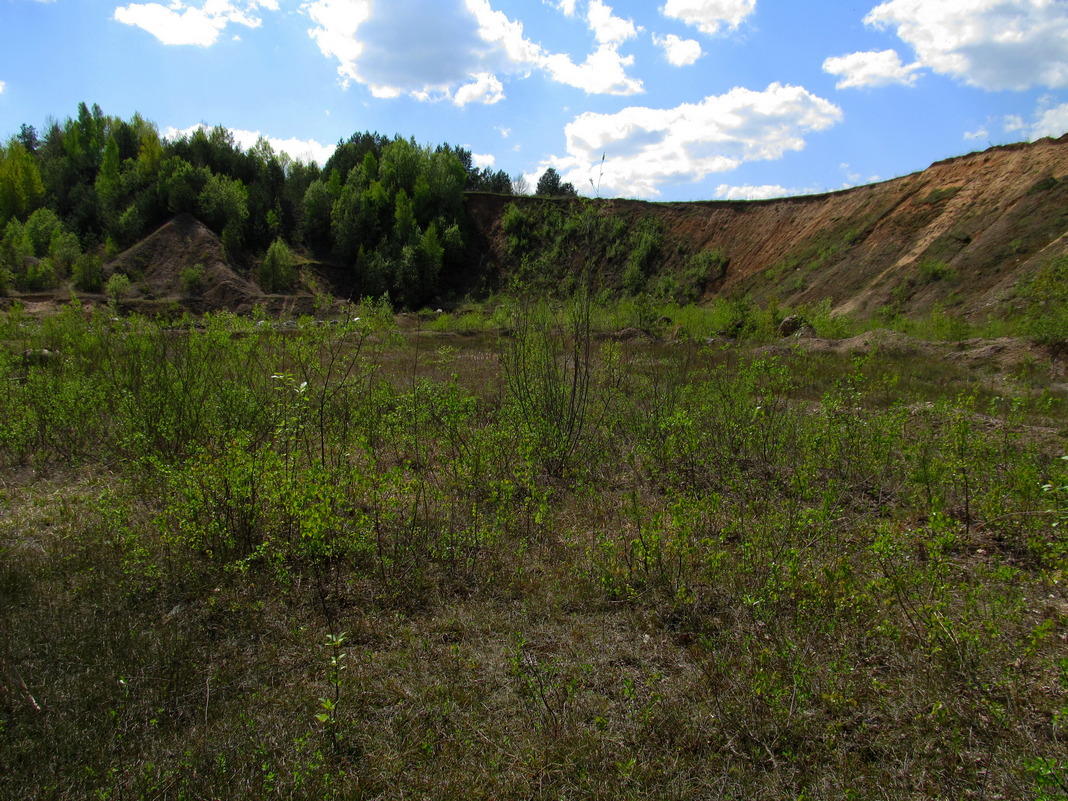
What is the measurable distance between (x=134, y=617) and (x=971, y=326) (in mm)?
21603

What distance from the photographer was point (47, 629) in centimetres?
351

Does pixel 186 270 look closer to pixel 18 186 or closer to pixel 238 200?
pixel 238 200

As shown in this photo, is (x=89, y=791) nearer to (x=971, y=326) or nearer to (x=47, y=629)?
(x=47, y=629)

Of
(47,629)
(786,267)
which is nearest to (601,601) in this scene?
(47,629)

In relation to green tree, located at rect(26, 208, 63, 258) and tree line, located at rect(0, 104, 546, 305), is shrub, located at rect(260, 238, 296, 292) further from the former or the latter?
green tree, located at rect(26, 208, 63, 258)

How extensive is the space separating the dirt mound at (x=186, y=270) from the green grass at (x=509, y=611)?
99.1 ft

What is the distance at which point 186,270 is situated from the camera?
33.8 metres

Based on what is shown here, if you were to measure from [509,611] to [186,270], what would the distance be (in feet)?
122

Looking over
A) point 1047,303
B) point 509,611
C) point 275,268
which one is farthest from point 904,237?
point 275,268

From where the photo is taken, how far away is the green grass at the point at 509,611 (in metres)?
2.69

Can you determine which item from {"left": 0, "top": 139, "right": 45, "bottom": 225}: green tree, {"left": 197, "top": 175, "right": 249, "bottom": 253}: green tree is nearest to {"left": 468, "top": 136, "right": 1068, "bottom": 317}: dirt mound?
{"left": 197, "top": 175, "right": 249, "bottom": 253}: green tree

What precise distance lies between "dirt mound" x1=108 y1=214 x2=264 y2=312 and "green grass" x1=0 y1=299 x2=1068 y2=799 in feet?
99.1

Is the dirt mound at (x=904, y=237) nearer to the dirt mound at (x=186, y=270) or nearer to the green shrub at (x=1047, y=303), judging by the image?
the green shrub at (x=1047, y=303)

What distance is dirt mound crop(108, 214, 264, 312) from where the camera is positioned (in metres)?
33.6
